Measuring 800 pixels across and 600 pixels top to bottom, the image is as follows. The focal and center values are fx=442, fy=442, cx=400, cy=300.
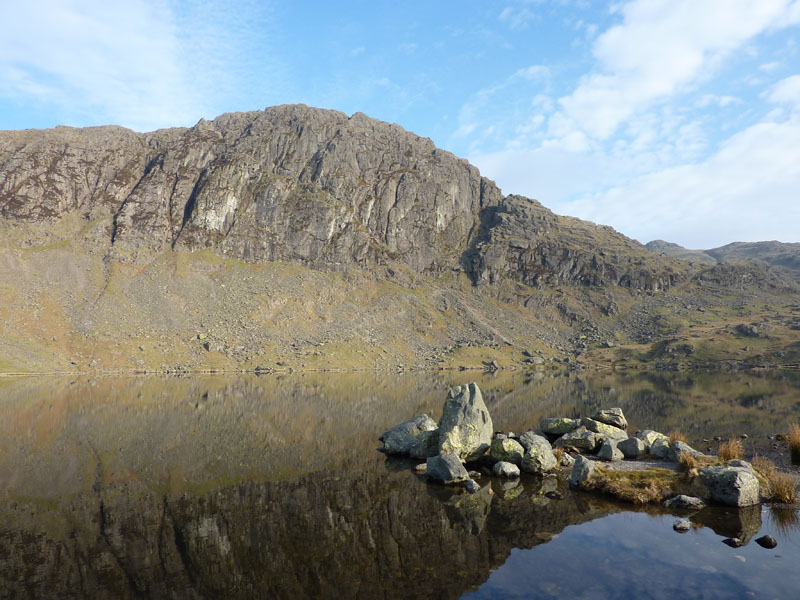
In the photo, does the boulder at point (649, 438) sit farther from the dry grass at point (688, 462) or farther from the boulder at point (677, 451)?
the dry grass at point (688, 462)

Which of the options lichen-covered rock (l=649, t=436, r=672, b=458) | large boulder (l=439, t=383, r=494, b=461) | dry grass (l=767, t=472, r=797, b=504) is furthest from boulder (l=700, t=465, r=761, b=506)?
large boulder (l=439, t=383, r=494, b=461)

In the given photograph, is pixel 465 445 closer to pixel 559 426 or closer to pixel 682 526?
pixel 559 426

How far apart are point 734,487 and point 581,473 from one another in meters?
7.65

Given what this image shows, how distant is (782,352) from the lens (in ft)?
497

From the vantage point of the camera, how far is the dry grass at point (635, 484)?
24025 mm

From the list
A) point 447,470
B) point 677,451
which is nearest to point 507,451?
point 447,470

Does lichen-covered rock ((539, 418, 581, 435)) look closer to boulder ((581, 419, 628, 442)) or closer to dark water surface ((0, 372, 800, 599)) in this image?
boulder ((581, 419, 628, 442))

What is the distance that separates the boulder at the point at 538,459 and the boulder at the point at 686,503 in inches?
335

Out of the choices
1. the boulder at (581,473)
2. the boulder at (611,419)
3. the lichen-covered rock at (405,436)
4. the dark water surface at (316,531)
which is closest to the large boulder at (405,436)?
the lichen-covered rock at (405,436)

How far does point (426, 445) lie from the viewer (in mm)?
35906

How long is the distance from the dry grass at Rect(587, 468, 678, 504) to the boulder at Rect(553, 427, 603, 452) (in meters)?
8.89

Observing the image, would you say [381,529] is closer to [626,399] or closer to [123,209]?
[626,399]

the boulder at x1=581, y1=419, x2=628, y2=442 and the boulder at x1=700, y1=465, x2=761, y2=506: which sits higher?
the boulder at x1=700, y1=465, x2=761, y2=506

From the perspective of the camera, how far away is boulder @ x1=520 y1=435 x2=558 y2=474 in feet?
100
